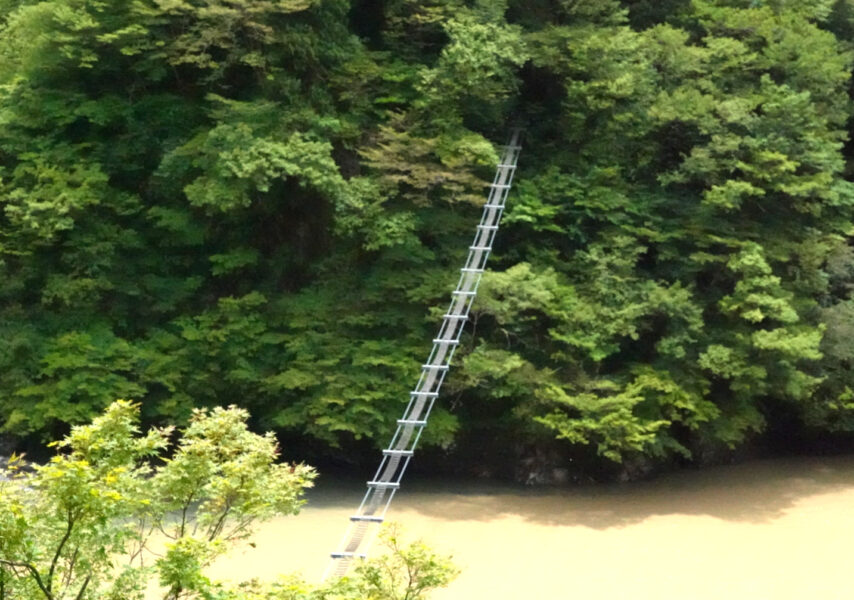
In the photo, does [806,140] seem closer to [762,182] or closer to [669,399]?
[762,182]

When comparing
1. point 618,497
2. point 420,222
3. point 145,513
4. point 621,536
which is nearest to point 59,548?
point 145,513

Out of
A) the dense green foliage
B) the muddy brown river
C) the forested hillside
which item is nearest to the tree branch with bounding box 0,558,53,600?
the dense green foliage

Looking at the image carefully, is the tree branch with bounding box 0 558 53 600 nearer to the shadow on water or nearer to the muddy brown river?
the muddy brown river

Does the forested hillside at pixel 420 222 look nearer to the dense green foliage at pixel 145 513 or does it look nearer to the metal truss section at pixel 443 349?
the metal truss section at pixel 443 349

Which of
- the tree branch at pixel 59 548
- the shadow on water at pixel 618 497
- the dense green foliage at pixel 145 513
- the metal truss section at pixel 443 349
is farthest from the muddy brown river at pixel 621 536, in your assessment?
the tree branch at pixel 59 548

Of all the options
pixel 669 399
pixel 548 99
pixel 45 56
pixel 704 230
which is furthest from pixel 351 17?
pixel 669 399

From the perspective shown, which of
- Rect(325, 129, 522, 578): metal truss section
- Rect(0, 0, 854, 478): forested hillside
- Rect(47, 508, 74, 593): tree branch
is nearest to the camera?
Rect(47, 508, 74, 593): tree branch

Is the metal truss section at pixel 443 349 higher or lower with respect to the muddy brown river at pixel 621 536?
higher
